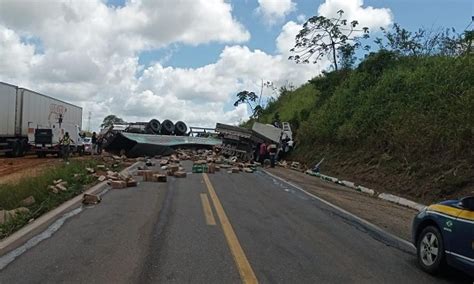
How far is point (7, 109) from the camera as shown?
31.3m

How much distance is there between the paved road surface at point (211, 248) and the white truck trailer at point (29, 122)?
21932 mm

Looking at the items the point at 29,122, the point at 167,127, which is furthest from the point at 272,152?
the point at 29,122

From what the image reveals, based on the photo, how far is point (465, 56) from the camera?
20.6 meters

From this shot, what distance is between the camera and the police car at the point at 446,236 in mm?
6152

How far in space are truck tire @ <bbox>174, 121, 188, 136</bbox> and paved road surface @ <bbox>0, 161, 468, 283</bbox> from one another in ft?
98.5

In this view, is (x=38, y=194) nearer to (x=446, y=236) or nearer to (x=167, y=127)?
(x=446, y=236)

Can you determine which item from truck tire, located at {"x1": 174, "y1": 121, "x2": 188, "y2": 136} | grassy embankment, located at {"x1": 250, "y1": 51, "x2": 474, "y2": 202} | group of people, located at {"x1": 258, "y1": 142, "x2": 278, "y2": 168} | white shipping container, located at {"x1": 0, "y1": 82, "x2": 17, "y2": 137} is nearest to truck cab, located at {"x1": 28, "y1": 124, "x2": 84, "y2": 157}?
white shipping container, located at {"x1": 0, "y1": 82, "x2": 17, "y2": 137}

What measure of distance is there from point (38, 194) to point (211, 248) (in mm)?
6437

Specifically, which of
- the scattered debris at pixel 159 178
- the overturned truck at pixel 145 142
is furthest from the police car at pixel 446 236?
the overturned truck at pixel 145 142

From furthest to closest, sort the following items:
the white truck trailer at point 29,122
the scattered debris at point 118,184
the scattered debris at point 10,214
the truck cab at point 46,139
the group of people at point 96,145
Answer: the group of people at point 96,145, the truck cab at point 46,139, the white truck trailer at point 29,122, the scattered debris at point 118,184, the scattered debris at point 10,214

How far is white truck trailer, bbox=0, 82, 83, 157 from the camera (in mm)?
31448

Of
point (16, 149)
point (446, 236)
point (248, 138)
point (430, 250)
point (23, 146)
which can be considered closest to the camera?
point (446, 236)

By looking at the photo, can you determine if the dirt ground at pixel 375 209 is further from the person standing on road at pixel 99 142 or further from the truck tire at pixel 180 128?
the truck tire at pixel 180 128

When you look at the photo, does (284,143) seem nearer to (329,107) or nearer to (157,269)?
(329,107)
